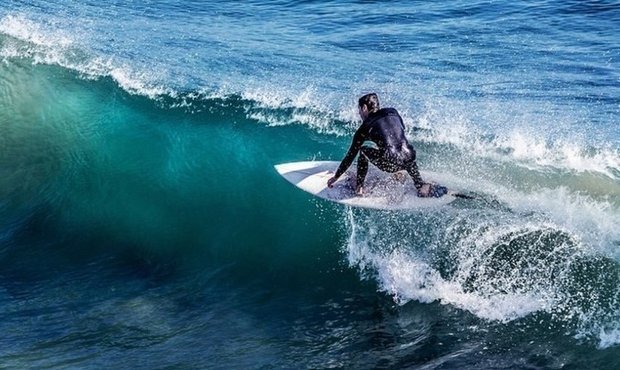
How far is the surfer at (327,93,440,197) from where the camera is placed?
33.0ft

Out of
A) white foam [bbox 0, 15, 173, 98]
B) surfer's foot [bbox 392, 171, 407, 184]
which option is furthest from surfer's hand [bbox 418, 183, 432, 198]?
white foam [bbox 0, 15, 173, 98]

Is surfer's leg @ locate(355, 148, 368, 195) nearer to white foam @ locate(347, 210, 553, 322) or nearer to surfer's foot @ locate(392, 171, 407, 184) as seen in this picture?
surfer's foot @ locate(392, 171, 407, 184)

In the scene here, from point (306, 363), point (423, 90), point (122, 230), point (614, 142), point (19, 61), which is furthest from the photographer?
point (19, 61)

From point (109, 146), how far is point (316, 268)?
5.55 metres

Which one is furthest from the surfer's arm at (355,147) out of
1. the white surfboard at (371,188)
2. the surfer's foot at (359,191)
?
the white surfboard at (371,188)

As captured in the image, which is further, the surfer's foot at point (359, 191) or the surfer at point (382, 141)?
the surfer's foot at point (359, 191)

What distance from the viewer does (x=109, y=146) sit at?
14.0 metres

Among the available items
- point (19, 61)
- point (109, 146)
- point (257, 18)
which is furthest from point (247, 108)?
point (257, 18)

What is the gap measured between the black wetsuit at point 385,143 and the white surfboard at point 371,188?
15.7 inches

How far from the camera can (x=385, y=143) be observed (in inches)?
396

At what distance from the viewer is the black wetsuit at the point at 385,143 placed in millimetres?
10039

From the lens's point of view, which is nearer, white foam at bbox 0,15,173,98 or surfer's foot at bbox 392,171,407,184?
surfer's foot at bbox 392,171,407,184

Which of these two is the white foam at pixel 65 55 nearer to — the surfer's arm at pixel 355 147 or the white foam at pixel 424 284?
the surfer's arm at pixel 355 147

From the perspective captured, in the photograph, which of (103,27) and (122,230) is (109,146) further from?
(103,27)
